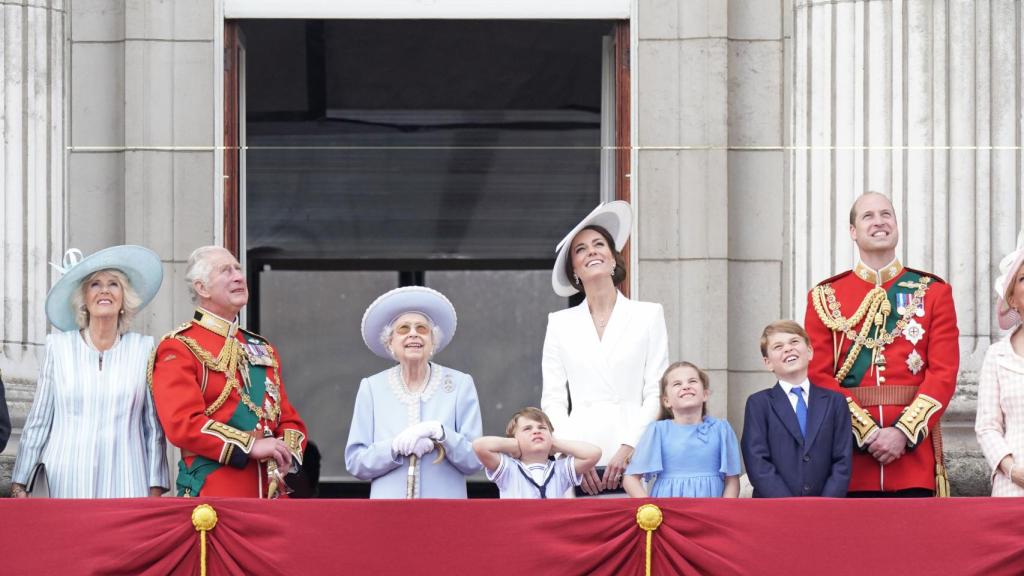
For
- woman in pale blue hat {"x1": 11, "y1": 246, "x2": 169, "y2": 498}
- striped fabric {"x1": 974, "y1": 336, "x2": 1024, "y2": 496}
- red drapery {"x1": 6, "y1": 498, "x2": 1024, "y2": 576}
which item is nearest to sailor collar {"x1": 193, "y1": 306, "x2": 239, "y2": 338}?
woman in pale blue hat {"x1": 11, "y1": 246, "x2": 169, "y2": 498}

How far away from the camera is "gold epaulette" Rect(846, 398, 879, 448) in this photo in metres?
8.47

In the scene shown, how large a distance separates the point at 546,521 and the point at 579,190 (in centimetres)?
553

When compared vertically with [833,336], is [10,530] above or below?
below

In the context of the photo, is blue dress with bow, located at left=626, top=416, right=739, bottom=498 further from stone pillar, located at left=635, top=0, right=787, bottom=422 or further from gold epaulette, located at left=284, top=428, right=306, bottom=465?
Result: stone pillar, located at left=635, top=0, right=787, bottom=422

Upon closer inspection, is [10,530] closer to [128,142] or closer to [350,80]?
[128,142]

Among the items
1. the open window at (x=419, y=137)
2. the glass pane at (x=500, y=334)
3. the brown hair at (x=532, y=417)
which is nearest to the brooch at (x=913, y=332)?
the brown hair at (x=532, y=417)

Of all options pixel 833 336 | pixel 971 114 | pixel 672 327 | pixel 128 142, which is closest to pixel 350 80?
pixel 128 142

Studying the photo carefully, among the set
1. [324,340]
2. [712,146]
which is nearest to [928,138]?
[712,146]

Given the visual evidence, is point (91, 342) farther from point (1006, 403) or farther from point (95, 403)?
point (1006, 403)

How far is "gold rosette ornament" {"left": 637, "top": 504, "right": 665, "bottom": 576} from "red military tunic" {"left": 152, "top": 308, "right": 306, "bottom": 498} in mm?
1699

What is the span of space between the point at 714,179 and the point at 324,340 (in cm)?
598

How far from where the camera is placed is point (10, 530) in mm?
7656

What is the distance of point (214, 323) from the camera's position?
866cm

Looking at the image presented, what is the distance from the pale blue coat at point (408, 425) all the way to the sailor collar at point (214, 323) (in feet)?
2.06
